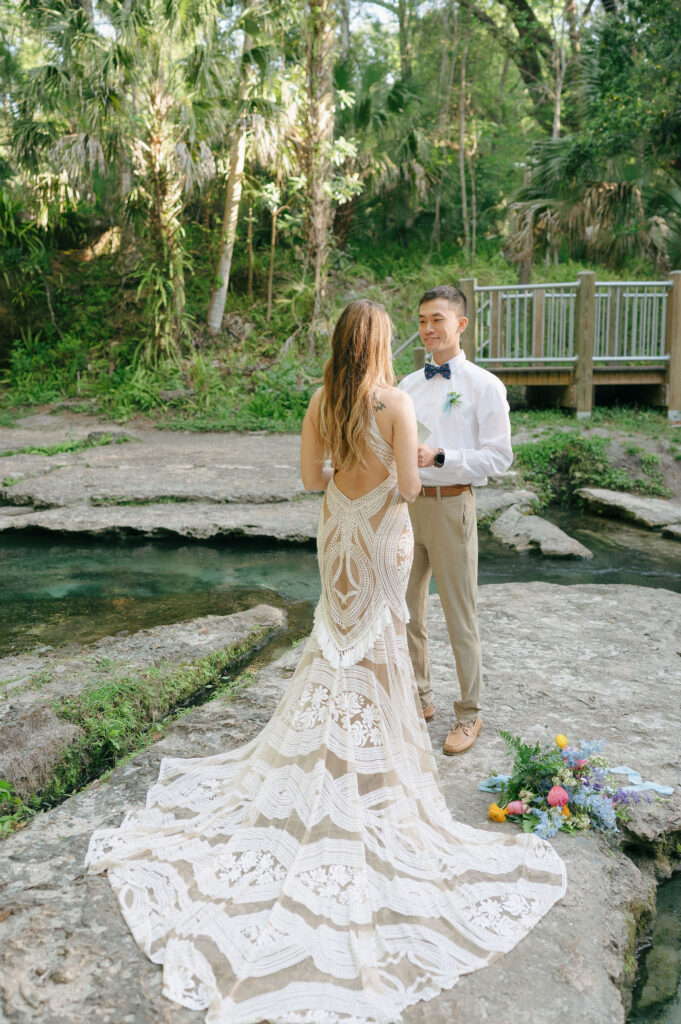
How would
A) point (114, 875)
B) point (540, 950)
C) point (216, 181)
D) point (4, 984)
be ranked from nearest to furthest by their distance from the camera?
point (4, 984) < point (540, 950) < point (114, 875) < point (216, 181)

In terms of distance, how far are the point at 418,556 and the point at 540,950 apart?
170 cm

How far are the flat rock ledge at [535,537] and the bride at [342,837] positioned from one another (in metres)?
5.17

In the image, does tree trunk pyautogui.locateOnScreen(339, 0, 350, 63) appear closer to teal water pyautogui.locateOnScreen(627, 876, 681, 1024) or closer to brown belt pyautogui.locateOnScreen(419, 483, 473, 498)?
brown belt pyautogui.locateOnScreen(419, 483, 473, 498)

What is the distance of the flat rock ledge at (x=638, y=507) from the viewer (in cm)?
889

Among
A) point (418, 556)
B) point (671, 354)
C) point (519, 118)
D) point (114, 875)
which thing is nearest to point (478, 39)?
point (519, 118)

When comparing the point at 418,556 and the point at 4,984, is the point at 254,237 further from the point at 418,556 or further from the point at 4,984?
the point at 4,984

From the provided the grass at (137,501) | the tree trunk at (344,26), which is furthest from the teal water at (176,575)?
the tree trunk at (344,26)

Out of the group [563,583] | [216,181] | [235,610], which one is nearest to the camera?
[235,610]

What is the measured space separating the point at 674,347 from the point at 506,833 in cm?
1095

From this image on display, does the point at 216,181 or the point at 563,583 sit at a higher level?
the point at 216,181

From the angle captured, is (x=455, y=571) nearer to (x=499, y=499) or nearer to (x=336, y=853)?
(x=336, y=853)

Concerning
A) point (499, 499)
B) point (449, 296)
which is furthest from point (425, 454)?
point (499, 499)

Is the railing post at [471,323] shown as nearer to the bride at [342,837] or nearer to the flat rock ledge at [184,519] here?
the flat rock ledge at [184,519]

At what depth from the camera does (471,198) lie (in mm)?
22109
